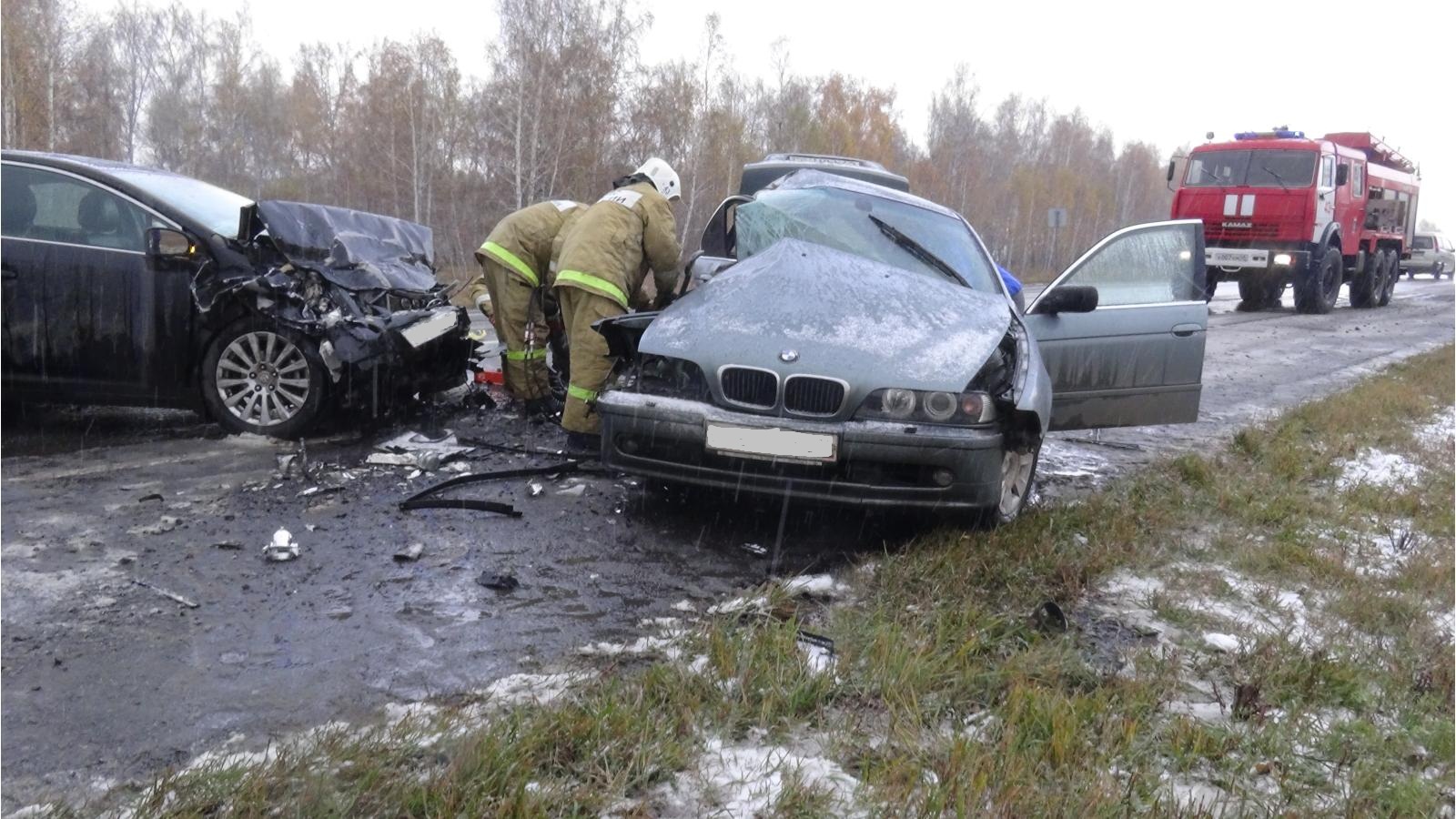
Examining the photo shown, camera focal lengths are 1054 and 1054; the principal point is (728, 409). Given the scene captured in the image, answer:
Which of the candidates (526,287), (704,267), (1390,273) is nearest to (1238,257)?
(1390,273)

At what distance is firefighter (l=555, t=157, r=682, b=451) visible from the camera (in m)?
5.47

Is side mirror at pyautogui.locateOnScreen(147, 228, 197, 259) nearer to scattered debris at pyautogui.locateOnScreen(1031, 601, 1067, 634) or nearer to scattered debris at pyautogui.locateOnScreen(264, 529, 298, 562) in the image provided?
scattered debris at pyautogui.locateOnScreen(264, 529, 298, 562)

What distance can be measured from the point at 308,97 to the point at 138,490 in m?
45.6

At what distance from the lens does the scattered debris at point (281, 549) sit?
3.92 metres

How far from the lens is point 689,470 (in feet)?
13.9

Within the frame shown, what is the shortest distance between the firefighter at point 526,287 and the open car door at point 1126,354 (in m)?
2.84

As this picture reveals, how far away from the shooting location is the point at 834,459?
159 inches

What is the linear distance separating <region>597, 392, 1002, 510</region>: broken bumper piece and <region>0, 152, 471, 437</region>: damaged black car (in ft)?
7.41

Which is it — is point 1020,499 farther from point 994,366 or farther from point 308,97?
point 308,97

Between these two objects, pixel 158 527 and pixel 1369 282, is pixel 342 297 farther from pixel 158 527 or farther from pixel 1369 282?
pixel 1369 282

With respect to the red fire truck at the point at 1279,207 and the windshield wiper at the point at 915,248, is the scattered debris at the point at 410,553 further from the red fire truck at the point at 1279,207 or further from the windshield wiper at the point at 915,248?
the red fire truck at the point at 1279,207

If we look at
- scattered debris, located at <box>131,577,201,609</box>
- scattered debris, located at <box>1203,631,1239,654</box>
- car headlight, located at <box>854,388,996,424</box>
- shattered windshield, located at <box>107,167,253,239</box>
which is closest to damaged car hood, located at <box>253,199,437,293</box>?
shattered windshield, located at <box>107,167,253,239</box>

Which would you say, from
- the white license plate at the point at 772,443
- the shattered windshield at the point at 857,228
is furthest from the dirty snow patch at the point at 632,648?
the shattered windshield at the point at 857,228

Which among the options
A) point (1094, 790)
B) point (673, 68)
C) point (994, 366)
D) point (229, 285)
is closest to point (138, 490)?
point (229, 285)
